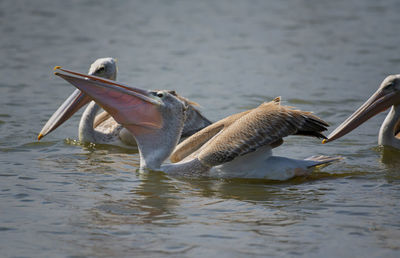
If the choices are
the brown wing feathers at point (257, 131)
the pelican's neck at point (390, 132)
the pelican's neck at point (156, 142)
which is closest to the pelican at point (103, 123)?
the pelican's neck at point (156, 142)

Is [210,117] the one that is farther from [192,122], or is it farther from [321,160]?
[321,160]

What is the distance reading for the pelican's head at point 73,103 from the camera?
257 inches

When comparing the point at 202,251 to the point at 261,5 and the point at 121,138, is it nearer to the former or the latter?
the point at 121,138

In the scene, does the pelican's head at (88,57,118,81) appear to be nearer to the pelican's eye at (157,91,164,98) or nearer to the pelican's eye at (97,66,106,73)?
the pelican's eye at (97,66,106,73)

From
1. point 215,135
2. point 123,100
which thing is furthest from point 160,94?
point 215,135

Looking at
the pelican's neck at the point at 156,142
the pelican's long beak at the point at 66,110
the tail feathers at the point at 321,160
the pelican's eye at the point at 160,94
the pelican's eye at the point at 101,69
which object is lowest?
the tail feathers at the point at 321,160

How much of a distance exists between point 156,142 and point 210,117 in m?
2.39

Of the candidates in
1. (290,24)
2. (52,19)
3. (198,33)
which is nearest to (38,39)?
(52,19)

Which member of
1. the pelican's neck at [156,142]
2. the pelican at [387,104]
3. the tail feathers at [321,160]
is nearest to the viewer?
the tail feathers at [321,160]

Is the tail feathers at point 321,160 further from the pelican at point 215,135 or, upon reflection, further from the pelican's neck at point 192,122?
the pelican's neck at point 192,122

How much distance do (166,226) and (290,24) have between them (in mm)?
9595

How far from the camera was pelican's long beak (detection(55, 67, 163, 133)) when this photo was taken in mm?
5145

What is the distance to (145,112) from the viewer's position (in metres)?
5.45

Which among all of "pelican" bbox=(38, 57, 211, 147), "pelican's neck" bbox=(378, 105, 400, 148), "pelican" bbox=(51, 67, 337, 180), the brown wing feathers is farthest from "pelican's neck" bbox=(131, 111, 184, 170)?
"pelican's neck" bbox=(378, 105, 400, 148)
